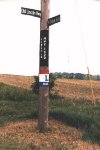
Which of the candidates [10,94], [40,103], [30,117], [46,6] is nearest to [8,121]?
[30,117]

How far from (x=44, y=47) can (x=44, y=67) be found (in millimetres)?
541

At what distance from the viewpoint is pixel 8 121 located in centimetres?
1345

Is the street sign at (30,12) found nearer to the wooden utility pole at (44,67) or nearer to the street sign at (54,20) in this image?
the wooden utility pole at (44,67)

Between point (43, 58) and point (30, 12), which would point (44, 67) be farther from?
point (30, 12)

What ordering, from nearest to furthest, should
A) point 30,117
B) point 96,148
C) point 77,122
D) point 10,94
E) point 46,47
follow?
point 96,148, point 46,47, point 77,122, point 30,117, point 10,94

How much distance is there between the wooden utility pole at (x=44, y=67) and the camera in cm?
1188

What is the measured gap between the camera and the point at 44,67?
1191 cm

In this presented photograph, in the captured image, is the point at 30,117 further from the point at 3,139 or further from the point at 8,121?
the point at 3,139

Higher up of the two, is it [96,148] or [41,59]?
[41,59]

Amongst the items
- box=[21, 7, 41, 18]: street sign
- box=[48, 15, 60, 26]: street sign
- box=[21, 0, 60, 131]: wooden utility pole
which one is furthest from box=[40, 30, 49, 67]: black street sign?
box=[21, 7, 41, 18]: street sign

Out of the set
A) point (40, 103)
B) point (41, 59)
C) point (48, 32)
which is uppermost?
point (48, 32)

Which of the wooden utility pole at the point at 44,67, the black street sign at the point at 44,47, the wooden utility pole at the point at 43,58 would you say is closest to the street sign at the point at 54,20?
the wooden utility pole at the point at 43,58

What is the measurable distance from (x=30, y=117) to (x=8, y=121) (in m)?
0.72

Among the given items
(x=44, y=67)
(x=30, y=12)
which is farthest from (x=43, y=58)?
(x=30, y=12)
